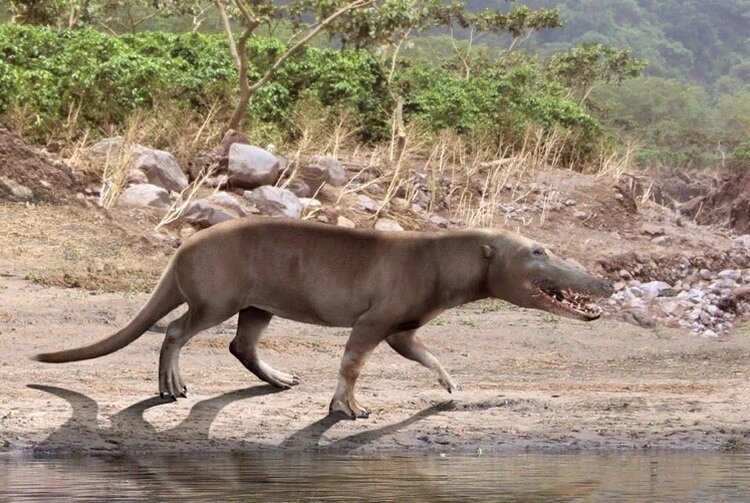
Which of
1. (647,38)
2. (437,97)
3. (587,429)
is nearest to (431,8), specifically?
(437,97)

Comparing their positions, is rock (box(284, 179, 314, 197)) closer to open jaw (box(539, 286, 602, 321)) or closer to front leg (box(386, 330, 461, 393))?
front leg (box(386, 330, 461, 393))

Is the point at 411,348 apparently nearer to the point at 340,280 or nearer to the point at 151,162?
the point at 340,280

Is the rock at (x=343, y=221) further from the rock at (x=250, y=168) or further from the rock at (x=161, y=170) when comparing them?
the rock at (x=161, y=170)

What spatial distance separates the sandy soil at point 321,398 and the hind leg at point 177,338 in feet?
0.34

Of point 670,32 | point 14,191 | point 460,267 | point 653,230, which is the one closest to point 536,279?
point 460,267

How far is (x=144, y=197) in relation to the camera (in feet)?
56.3

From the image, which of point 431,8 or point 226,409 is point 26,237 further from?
point 431,8

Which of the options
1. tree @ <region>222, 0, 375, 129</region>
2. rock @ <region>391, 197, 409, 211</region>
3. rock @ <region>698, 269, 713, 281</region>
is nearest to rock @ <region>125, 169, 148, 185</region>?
tree @ <region>222, 0, 375, 129</region>

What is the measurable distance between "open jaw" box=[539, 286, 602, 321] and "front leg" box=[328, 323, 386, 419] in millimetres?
1068

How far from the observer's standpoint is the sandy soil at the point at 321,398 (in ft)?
29.3

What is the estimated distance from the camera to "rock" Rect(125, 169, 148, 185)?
695 inches

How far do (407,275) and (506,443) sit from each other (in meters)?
1.19

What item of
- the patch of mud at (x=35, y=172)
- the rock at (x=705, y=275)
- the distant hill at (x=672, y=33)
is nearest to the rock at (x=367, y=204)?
the patch of mud at (x=35, y=172)

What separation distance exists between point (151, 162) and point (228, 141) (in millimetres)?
1610
